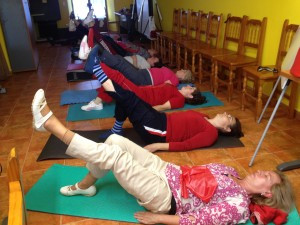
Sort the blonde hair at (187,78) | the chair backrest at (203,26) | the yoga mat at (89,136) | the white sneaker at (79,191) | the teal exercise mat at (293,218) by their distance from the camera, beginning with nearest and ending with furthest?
the teal exercise mat at (293,218) → the white sneaker at (79,191) → the yoga mat at (89,136) → the blonde hair at (187,78) → the chair backrest at (203,26)

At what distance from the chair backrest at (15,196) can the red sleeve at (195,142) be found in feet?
4.50

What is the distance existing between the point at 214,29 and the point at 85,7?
269 inches

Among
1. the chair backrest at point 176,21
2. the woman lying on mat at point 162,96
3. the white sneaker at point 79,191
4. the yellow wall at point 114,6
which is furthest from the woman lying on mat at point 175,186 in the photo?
the yellow wall at point 114,6

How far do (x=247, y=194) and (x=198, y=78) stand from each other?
291cm

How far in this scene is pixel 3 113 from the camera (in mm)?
3322

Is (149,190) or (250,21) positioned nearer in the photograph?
(149,190)

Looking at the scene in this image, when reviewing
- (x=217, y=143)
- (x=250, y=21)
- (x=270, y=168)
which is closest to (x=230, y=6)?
(x=250, y=21)

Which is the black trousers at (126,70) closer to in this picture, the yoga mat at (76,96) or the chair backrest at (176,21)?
the yoga mat at (76,96)

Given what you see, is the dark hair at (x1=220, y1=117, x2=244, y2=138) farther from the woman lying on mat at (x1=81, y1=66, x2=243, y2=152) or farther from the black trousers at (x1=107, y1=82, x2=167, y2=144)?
the black trousers at (x1=107, y1=82, x2=167, y2=144)

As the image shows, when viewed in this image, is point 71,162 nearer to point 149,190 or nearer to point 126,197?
point 126,197

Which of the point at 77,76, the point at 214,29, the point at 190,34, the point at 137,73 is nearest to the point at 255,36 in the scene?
the point at 214,29

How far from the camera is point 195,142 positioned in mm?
2297

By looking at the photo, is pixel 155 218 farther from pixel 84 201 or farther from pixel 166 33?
pixel 166 33

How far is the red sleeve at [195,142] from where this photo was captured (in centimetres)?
228
